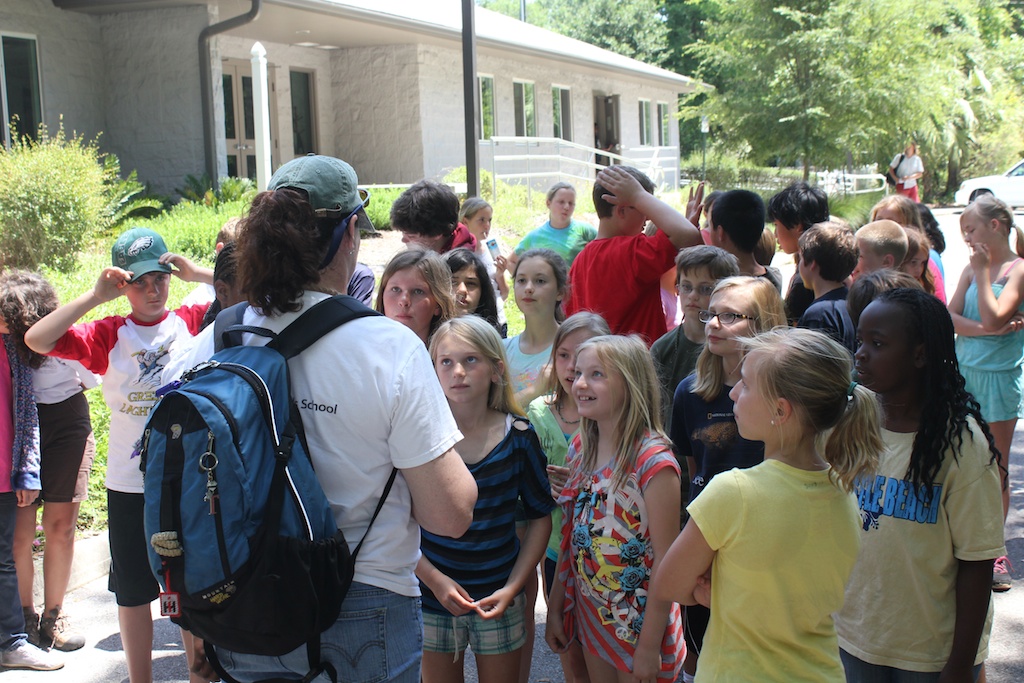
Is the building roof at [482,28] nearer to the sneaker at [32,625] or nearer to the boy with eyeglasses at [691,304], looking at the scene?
the sneaker at [32,625]

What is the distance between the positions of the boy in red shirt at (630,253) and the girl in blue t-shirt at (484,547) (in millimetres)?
1153

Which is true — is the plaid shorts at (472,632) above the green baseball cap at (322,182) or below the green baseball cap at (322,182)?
below

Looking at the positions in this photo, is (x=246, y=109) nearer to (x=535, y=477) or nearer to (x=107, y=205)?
(x=107, y=205)

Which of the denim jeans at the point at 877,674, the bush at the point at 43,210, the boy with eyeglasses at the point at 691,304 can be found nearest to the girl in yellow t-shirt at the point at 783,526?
the denim jeans at the point at 877,674

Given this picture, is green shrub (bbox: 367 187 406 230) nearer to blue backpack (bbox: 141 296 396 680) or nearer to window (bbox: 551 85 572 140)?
window (bbox: 551 85 572 140)

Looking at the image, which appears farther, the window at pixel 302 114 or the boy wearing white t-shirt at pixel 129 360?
the window at pixel 302 114

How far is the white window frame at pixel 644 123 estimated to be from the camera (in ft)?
112

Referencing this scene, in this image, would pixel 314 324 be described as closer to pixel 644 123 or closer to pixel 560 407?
pixel 560 407

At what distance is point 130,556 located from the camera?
3590 mm

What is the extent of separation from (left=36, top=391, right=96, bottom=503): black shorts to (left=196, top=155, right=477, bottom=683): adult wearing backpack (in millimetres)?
2779

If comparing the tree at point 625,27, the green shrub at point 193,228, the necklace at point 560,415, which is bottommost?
the necklace at point 560,415

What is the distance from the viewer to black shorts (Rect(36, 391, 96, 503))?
449 centimetres

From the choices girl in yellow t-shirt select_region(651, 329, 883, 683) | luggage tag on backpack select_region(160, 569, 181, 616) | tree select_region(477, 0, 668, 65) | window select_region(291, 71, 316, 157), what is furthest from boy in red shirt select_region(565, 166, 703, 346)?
tree select_region(477, 0, 668, 65)

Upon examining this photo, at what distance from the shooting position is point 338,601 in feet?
6.71
